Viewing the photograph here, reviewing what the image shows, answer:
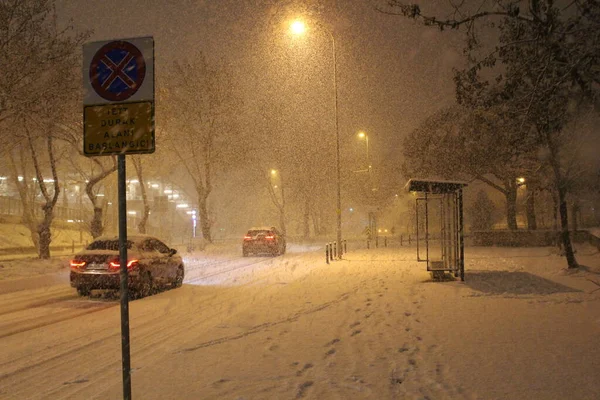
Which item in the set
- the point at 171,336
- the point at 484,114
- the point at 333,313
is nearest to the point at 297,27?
the point at 484,114

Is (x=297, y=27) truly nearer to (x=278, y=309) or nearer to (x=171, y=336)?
(x=278, y=309)

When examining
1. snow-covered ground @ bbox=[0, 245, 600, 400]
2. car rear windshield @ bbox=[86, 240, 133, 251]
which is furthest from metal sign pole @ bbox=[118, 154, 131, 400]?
car rear windshield @ bbox=[86, 240, 133, 251]

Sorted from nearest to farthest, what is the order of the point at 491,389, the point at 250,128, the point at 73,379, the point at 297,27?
the point at 491,389 → the point at 73,379 → the point at 297,27 → the point at 250,128

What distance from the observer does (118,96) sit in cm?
421

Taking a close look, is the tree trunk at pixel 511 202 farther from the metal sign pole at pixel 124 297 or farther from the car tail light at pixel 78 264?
the metal sign pole at pixel 124 297

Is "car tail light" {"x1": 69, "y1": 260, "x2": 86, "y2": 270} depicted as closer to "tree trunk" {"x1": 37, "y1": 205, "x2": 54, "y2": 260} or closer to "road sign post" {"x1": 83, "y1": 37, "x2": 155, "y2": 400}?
"road sign post" {"x1": 83, "y1": 37, "x2": 155, "y2": 400}

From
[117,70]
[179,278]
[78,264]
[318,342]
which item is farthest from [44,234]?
[117,70]

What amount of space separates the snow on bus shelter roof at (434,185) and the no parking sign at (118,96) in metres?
11.0

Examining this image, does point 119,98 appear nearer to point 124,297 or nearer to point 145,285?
point 124,297

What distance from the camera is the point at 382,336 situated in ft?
25.7

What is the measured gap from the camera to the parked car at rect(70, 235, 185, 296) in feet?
40.8

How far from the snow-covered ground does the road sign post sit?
270 cm

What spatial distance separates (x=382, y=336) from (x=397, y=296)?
424 centimetres

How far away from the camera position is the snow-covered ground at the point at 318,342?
5.54 meters
